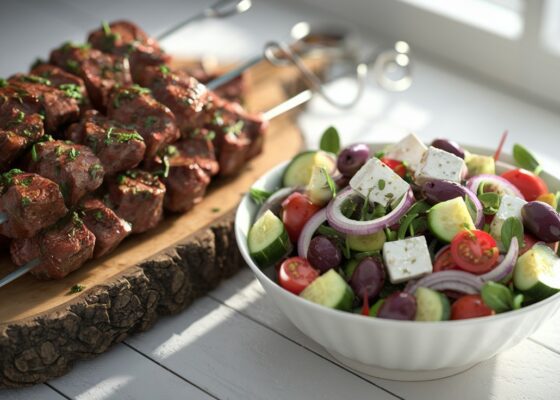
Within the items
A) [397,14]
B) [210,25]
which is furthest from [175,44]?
[397,14]

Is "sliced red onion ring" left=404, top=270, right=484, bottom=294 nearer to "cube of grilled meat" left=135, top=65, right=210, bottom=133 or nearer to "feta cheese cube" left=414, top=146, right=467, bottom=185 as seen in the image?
"feta cheese cube" left=414, top=146, right=467, bottom=185

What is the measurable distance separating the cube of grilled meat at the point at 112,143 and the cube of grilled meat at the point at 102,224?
0.10 m

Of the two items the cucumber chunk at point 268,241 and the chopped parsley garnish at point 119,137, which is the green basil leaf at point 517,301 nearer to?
the cucumber chunk at point 268,241

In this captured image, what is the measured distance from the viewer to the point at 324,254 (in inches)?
80.3

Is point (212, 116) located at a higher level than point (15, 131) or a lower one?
lower

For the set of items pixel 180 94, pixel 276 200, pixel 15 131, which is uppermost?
pixel 15 131

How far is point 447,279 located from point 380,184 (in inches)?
11.1

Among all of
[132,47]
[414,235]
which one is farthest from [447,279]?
[132,47]

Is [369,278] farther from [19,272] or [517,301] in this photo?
[19,272]

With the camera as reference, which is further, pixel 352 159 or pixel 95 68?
pixel 95 68

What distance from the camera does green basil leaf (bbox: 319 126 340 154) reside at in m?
2.47

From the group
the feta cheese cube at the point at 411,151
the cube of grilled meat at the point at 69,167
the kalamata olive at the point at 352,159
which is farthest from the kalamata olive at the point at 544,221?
the cube of grilled meat at the point at 69,167

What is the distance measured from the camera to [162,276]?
7.58 ft

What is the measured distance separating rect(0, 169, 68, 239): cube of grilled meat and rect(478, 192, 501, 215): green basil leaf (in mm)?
1046
